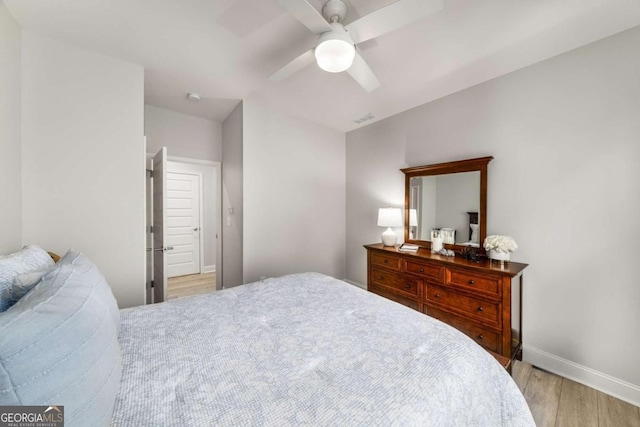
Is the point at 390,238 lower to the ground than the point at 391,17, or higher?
lower

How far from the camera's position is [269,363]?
0.96 metres

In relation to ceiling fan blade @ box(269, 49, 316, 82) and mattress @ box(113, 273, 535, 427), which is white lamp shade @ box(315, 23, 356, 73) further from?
mattress @ box(113, 273, 535, 427)

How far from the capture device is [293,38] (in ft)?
6.10

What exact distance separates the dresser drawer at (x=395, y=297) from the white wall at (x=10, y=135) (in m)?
3.11

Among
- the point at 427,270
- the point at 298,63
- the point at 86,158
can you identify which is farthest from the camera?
the point at 427,270

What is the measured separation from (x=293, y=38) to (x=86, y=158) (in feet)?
6.36

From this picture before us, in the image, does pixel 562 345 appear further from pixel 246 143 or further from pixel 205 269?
pixel 205 269

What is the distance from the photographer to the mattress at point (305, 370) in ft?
2.41

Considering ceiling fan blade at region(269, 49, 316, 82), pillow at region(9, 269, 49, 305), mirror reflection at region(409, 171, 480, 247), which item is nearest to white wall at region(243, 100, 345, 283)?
ceiling fan blade at region(269, 49, 316, 82)

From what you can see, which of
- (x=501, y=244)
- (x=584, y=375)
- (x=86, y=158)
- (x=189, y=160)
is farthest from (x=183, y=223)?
(x=584, y=375)

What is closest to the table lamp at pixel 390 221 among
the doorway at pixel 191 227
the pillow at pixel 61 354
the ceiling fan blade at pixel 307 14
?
the ceiling fan blade at pixel 307 14

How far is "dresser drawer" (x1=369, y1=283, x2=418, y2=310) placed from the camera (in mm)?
2555

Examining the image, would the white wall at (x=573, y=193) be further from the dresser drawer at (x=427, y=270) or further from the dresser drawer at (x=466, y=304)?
the dresser drawer at (x=427, y=270)

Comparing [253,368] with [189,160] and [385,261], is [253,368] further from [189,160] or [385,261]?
[189,160]
